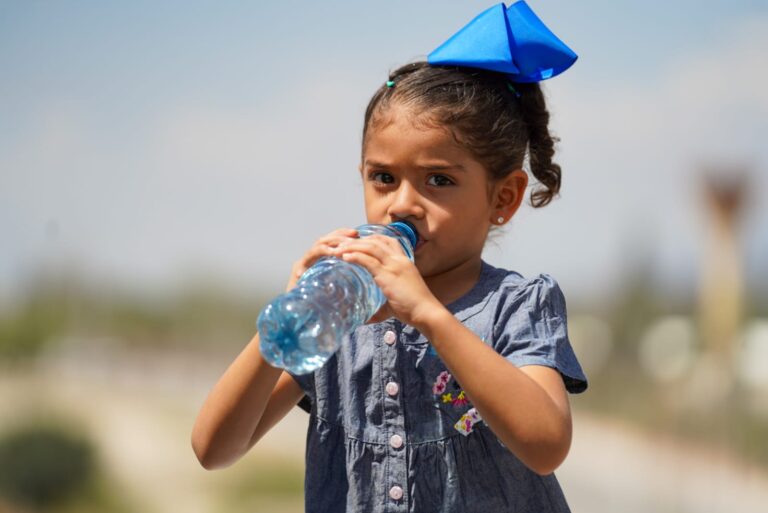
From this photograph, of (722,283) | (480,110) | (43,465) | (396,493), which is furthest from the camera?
(43,465)

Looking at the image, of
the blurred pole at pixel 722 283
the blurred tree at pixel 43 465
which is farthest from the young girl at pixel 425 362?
the blurred tree at pixel 43 465

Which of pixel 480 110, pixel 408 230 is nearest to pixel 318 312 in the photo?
pixel 408 230

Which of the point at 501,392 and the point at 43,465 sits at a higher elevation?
the point at 501,392

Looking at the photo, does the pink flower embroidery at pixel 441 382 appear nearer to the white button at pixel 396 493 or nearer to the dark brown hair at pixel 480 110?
the white button at pixel 396 493

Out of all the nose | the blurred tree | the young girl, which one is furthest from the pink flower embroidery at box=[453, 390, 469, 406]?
the blurred tree

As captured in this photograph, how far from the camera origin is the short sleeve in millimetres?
1148

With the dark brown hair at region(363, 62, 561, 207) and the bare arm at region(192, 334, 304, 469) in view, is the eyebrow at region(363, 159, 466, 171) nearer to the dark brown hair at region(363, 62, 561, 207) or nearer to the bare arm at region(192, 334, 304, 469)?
the dark brown hair at region(363, 62, 561, 207)

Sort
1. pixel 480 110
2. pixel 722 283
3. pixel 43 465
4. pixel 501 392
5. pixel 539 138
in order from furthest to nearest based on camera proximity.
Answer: pixel 43 465
pixel 722 283
pixel 539 138
pixel 480 110
pixel 501 392

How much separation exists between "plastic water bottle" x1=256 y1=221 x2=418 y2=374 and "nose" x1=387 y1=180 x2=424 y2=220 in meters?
0.04

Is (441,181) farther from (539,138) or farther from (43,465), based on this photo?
(43,465)

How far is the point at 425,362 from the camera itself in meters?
1.21

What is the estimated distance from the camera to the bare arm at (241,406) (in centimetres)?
118

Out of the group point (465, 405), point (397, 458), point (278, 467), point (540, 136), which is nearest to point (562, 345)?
point (465, 405)

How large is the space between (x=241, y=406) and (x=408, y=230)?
0.94 feet
